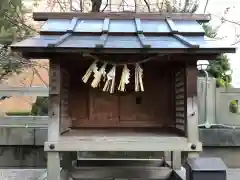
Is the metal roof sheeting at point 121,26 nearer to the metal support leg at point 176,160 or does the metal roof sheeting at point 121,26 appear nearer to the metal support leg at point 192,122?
the metal support leg at point 192,122

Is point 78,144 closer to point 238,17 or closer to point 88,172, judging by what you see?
point 88,172

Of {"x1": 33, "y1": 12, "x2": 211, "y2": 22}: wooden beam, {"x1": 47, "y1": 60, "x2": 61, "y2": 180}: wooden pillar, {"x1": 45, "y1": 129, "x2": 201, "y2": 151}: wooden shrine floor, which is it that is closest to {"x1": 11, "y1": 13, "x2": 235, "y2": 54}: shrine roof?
{"x1": 33, "y1": 12, "x2": 211, "y2": 22}: wooden beam

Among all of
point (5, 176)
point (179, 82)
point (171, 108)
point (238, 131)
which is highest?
point (179, 82)

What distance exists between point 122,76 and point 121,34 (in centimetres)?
44

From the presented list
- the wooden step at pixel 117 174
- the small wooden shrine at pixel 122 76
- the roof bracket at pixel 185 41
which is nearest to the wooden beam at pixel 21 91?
the small wooden shrine at pixel 122 76

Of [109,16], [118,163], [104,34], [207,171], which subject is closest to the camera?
[207,171]

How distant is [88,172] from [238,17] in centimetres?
1029

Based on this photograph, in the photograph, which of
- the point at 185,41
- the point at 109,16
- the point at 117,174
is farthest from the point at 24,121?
the point at 185,41

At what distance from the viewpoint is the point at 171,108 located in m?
4.71

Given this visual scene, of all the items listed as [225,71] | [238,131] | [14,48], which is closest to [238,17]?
[225,71]

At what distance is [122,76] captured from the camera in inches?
145

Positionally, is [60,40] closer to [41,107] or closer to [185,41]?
[185,41]

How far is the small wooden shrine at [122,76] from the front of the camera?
11.3 ft

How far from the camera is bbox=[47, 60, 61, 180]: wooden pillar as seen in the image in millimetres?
3619
